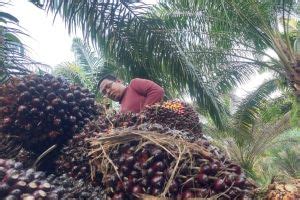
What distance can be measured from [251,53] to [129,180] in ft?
18.1

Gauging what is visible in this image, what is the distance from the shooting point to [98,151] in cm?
127

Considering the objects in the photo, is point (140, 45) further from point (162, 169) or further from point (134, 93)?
point (162, 169)

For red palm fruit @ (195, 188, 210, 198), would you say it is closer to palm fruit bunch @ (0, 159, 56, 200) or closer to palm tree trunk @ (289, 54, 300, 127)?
palm fruit bunch @ (0, 159, 56, 200)

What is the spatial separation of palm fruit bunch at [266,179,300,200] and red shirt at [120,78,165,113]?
3.24 ft

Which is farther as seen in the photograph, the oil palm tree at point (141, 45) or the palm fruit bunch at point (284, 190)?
the oil palm tree at point (141, 45)

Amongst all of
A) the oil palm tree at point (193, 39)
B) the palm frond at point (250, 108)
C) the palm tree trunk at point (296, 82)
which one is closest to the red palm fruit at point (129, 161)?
the oil palm tree at point (193, 39)

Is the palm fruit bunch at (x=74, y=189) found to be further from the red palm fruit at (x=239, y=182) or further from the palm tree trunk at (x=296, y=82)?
the palm tree trunk at (x=296, y=82)

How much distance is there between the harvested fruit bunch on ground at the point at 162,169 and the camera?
1.04m

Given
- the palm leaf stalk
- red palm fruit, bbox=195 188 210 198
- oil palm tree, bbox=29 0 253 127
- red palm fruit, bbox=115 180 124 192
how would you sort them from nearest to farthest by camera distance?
red palm fruit, bbox=195 188 210 198, red palm fruit, bbox=115 180 124 192, oil palm tree, bbox=29 0 253 127, the palm leaf stalk

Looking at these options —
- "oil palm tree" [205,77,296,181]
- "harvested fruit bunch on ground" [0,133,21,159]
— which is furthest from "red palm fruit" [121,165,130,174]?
"oil palm tree" [205,77,296,181]

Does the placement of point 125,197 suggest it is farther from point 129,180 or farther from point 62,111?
point 62,111

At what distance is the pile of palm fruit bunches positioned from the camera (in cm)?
107

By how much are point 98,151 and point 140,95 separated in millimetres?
855

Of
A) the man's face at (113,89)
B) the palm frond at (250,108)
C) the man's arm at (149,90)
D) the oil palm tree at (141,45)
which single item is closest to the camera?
the man's arm at (149,90)
